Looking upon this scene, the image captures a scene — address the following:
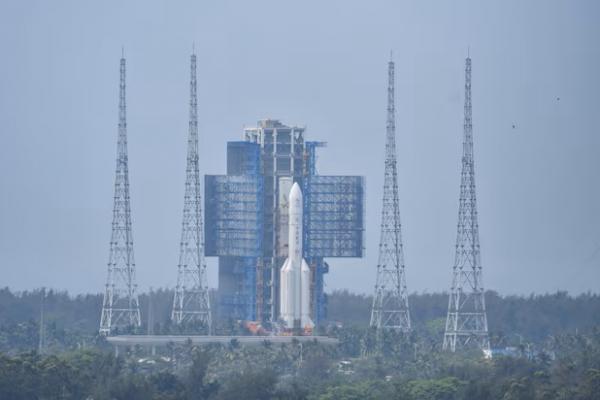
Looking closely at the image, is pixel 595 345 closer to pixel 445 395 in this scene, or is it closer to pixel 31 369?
pixel 445 395

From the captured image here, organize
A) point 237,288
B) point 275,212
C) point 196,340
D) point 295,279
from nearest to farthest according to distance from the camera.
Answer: point 196,340 → point 295,279 → point 275,212 → point 237,288

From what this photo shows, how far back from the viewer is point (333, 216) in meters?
181

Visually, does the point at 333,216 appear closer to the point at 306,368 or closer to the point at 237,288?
the point at 237,288

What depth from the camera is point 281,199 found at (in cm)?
18025

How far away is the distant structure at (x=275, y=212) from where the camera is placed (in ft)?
591

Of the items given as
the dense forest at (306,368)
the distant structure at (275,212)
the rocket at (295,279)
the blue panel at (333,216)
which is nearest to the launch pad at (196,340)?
the dense forest at (306,368)

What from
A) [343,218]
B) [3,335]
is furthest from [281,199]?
[3,335]

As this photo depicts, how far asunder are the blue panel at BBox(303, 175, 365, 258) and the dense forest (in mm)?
6530

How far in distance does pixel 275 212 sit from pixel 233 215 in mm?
3287

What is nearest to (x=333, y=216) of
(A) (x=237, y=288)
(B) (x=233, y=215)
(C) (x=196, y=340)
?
(B) (x=233, y=215)

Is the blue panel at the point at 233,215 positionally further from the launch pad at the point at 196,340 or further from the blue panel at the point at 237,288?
the launch pad at the point at 196,340

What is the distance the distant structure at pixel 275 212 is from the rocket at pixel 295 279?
3319 millimetres

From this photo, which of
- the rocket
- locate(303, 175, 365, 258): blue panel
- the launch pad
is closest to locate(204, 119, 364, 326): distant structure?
locate(303, 175, 365, 258): blue panel

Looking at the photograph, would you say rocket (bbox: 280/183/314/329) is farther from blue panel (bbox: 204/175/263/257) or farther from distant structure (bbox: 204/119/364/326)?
blue panel (bbox: 204/175/263/257)
